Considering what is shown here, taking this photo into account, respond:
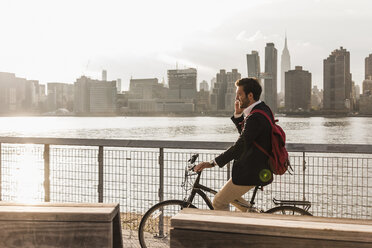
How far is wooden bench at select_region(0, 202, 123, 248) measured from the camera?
247cm

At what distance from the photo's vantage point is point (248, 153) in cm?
338

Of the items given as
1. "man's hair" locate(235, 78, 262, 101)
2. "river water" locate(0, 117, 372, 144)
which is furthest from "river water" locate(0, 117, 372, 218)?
"river water" locate(0, 117, 372, 144)

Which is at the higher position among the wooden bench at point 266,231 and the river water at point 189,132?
the wooden bench at point 266,231

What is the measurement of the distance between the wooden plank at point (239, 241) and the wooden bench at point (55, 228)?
0.49 meters

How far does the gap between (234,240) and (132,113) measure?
18396 cm

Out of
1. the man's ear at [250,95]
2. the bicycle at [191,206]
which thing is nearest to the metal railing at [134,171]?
the bicycle at [191,206]

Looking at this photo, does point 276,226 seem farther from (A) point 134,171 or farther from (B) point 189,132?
(B) point 189,132

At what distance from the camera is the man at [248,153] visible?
3.30 m

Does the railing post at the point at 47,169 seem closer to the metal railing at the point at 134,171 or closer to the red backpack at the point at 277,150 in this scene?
the metal railing at the point at 134,171

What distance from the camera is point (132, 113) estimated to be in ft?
605

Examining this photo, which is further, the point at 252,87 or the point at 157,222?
the point at 157,222

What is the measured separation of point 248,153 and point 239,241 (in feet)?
4.13

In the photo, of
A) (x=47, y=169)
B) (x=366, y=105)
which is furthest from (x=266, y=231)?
(x=366, y=105)

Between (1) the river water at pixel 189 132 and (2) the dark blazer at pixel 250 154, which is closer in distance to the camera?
(2) the dark blazer at pixel 250 154
